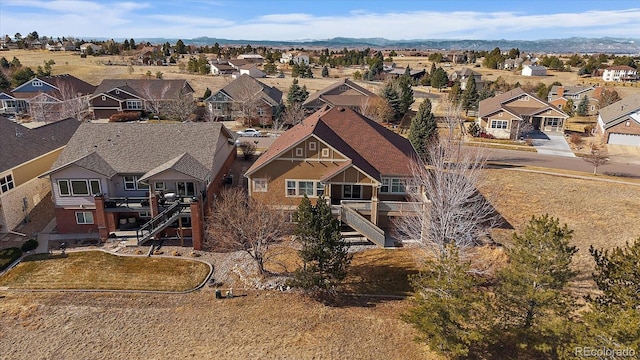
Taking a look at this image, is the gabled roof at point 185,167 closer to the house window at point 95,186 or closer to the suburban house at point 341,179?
the suburban house at point 341,179

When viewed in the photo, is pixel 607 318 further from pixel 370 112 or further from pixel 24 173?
pixel 370 112

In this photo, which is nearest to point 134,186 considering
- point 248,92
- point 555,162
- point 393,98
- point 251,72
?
point 248,92

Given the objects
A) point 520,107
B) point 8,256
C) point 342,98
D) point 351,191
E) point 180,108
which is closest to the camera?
point 8,256

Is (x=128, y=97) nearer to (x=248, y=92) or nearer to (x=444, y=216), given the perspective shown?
(x=248, y=92)

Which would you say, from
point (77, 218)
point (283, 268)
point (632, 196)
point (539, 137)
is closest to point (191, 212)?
point (283, 268)

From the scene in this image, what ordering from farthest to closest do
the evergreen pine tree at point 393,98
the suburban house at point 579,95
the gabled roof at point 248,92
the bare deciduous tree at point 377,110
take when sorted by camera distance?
1. the suburban house at point 579,95
2. the evergreen pine tree at point 393,98
3. the gabled roof at point 248,92
4. the bare deciduous tree at point 377,110

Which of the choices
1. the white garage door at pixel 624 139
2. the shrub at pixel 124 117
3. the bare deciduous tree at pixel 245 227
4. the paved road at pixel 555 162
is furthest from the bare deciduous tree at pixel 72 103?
the white garage door at pixel 624 139
